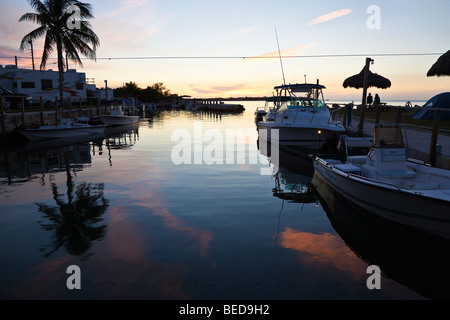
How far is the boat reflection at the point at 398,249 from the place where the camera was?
5.55m

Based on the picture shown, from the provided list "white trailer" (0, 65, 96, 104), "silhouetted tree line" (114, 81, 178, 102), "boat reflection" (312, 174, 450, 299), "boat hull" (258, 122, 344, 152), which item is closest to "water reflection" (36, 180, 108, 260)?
"boat reflection" (312, 174, 450, 299)

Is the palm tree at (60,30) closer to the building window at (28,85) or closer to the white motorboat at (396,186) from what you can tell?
the building window at (28,85)

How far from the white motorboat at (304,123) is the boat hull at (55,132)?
45.1 ft

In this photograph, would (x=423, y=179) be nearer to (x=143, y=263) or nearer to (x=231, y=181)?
(x=231, y=181)

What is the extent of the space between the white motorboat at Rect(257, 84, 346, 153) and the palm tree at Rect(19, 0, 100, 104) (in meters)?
20.2

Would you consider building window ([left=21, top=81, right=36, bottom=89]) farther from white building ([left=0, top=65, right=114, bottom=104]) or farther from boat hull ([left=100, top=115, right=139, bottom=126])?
boat hull ([left=100, top=115, right=139, bottom=126])

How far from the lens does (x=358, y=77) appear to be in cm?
3531

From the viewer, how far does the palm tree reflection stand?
6.67 meters

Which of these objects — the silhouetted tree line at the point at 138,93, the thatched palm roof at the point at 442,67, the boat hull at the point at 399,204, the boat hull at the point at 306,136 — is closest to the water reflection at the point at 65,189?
the boat hull at the point at 399,204

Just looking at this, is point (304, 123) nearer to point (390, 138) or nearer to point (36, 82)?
point (390, 138)

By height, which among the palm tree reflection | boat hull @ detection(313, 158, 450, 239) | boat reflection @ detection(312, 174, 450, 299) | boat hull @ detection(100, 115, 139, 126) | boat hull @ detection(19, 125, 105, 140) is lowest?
boat reflection @ detection(312, 174, 450, 299)
